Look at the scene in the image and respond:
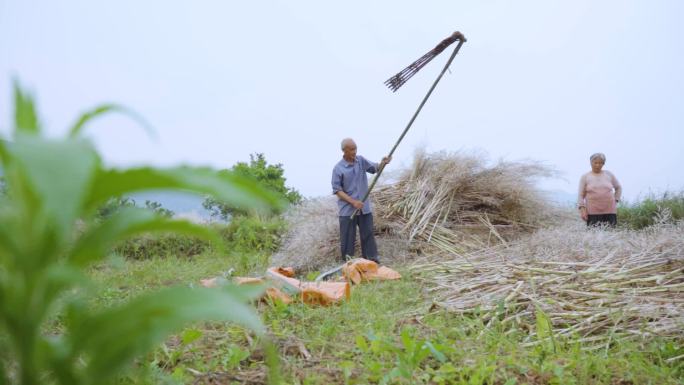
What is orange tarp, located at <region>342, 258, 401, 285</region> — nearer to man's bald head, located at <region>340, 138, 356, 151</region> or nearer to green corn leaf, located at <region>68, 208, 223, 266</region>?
man's bald head, located at <region>340, 138, 356, 151</region>

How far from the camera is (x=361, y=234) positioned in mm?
6223

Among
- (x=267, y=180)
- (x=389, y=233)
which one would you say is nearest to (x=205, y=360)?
(x=389, y=233)

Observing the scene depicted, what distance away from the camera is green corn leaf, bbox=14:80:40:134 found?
529 millimetres

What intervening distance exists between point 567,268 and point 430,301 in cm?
98

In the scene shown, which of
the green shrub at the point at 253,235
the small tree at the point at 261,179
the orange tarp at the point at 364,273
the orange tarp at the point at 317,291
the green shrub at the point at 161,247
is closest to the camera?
the orange tarp at the point at 317,291

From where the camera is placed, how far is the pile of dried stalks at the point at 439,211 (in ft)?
21.6

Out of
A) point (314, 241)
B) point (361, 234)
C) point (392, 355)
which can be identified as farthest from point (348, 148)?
point (392, 355)

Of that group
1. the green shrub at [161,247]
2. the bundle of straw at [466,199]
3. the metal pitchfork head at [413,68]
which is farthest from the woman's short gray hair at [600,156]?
the green shrub at [161,247]

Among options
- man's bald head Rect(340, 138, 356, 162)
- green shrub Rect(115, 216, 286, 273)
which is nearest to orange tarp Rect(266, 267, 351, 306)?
man's bald head Rect(340, 138, 356, 162)

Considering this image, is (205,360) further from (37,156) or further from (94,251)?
(37,156)

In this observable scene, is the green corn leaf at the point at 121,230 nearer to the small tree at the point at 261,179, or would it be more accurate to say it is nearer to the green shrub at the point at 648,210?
the green shrub at the point at 648,210

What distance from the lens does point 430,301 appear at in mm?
3408

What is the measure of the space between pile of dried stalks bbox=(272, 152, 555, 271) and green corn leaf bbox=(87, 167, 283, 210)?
5992 mm

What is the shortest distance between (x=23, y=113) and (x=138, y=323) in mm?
240
